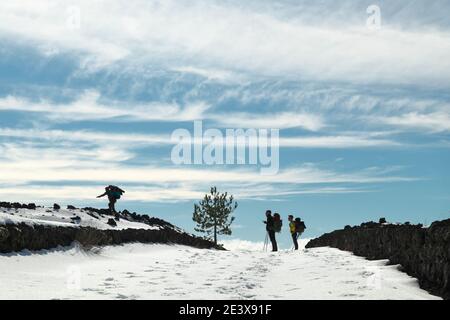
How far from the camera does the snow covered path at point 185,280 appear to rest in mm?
6711

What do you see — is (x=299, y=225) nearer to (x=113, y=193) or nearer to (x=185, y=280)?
(x=113, y=193)

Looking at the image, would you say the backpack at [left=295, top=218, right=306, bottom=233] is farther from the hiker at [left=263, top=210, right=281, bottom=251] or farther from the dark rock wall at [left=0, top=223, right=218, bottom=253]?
the dark rock wall at [left=0, top=223, right=218, bottom=253]

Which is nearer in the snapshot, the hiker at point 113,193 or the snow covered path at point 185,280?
the snow covered path at point 185,280

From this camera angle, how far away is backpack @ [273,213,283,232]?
21.6 m

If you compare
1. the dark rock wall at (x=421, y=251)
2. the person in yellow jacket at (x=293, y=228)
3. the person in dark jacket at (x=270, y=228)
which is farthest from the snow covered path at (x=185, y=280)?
the person in yellow jacket at (x=293, y=228)

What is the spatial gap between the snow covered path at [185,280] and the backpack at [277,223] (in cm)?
1008

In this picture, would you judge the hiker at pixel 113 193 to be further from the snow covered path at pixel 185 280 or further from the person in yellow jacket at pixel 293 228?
the snow covered path at pixel 185 280

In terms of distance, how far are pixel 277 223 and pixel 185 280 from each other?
13483mm

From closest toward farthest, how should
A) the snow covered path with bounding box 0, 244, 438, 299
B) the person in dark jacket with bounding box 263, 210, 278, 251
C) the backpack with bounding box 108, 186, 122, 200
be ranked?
the snow covered path with bounding box 0, 244, 438, 299 < the person in dark jacket with bounding box 263, 210, 278, 251 < the backpack with bounding box 108, 186, 122, 200

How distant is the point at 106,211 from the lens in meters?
25.6

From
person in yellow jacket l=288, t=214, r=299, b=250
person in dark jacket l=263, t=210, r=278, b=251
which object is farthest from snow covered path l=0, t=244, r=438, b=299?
person in yellow jacket l=288, t=214, r=299, b=250

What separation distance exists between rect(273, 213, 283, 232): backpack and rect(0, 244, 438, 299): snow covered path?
10.1m
